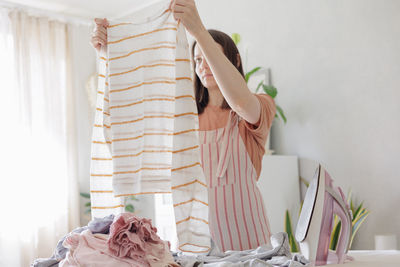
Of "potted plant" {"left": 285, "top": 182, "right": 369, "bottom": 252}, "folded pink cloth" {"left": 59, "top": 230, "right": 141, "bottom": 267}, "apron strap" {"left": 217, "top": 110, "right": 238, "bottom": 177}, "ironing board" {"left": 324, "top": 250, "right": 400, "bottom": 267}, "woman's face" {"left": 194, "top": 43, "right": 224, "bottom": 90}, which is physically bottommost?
"potted plant" {"left": 285, "top": 182, "right": 369, "bottom": 252}

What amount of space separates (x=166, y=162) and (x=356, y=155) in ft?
5.72

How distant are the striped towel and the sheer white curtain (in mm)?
2669

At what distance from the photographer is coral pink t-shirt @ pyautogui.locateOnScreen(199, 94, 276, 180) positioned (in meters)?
1.32

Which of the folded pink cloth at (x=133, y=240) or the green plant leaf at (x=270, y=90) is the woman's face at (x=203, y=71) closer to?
the folded pink cloth at (x=133, y=240)

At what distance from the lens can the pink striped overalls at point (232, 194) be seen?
1316 mm

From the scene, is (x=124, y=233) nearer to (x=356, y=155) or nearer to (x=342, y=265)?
(x=342, y=265)

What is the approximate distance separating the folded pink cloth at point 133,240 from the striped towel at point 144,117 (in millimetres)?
242

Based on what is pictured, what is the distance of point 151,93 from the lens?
126 centimetres

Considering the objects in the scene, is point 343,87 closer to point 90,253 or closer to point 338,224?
point 338,224

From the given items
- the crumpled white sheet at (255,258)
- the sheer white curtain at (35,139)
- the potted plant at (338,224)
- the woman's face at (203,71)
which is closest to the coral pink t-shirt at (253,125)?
the woman's face at (203,71)

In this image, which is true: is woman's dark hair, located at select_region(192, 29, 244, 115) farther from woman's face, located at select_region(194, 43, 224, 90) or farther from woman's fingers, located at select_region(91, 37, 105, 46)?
woman's fingers, located at select_region(91, 37, 105, 46)

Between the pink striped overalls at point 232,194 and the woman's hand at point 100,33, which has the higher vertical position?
the woman's hand at point 100,33

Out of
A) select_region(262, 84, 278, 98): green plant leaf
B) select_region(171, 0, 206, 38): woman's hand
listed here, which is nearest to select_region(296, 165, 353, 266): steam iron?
select_region(171, 0, 206, 38): woman's hand

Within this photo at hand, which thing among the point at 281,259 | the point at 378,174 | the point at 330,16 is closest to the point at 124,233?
the point at 281,259
